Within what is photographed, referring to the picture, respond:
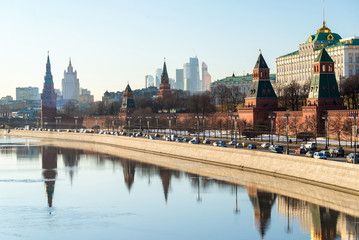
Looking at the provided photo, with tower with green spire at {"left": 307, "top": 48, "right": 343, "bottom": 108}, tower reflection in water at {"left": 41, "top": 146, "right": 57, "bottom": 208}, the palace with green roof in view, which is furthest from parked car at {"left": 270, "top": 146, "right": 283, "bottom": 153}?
the palace with green roof

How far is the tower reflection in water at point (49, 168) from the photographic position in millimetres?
58453

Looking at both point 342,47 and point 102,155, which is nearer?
point 102,155

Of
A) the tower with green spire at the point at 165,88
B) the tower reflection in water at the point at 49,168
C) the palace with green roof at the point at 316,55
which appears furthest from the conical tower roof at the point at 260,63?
the tower with green spire at the point at 165,88

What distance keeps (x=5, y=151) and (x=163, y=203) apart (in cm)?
6386

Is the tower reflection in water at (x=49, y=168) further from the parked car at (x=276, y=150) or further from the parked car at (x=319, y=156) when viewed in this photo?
the parked car at (x=319, y=156)

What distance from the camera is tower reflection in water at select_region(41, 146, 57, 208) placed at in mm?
58453

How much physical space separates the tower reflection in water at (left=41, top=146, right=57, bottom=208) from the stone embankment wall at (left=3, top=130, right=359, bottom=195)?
41.9 ft

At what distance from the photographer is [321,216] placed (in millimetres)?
44906

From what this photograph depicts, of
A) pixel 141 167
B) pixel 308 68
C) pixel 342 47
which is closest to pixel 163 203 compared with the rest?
pixel 141 167

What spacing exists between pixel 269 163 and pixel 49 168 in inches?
1205

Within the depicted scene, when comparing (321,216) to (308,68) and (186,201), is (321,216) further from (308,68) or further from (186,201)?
(308,68)

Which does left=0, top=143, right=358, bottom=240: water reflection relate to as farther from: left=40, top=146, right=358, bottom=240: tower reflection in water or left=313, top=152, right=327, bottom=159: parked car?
left=313, top=152, right=327, bottom=159: parked car

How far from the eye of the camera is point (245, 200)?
5166 centimetres

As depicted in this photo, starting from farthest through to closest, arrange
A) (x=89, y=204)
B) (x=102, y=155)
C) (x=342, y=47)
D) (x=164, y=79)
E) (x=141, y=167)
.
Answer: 1. (x=164, y=79)
2. (x=342, y=47)
3. (x=102, y=155)
4. (x=141, y=167)
5. (x=89, y=204)
